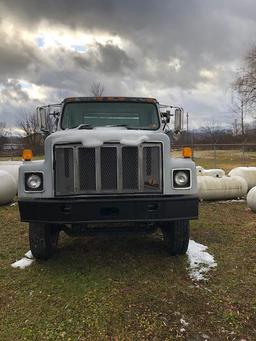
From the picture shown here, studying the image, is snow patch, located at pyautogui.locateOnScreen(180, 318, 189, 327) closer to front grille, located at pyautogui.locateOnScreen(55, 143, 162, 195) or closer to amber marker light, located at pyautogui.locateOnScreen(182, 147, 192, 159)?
front grille, located at pyautogui.locateOnScreen(55, 143, 162, 195)

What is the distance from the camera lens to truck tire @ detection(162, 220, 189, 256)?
562 centimetres

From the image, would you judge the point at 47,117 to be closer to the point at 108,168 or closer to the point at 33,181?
the point at 33,181

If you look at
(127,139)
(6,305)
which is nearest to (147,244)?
(127,139)

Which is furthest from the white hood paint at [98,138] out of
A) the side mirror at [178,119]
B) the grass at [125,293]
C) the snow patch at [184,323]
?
the snow patch at [184,323]

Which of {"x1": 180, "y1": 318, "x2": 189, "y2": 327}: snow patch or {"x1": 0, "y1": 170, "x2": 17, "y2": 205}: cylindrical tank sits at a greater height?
{"x1": 0, "y1": 170, "x2": 17, "y2": 205}: cylindrical tank

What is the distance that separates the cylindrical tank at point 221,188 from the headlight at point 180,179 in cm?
618

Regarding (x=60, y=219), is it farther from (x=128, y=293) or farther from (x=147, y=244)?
(x=147, y=244)

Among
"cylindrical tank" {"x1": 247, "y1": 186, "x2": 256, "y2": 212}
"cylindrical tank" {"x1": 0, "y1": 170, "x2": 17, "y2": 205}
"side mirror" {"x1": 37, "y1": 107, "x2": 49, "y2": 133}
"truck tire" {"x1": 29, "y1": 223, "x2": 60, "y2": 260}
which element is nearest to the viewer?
"truck tire" {"x1": 29, "y1": 223, "x2": 60, "y2": 260}

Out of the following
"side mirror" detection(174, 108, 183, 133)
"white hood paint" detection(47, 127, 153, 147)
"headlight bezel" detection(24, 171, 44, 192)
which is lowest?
"headlight bezel" detection(24, 171, 44, 192)

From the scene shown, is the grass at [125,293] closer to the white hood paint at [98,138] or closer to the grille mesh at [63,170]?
the grille mesh at [63,170]

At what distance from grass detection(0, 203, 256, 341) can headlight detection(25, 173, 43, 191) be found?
3.90 feet

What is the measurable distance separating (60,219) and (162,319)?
5.74ft

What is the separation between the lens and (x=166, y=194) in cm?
507

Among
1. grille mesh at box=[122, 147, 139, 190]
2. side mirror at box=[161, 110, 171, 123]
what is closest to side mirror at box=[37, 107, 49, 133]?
side mirror at box=[161, 110, 171, 123]
